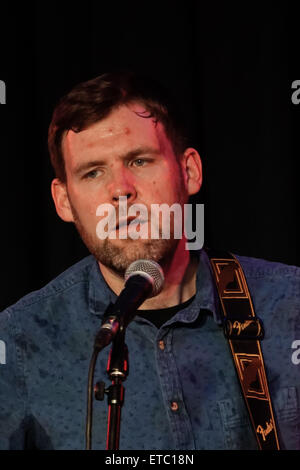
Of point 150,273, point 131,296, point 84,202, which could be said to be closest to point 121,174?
point 84,202

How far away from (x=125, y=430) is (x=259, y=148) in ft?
3.95

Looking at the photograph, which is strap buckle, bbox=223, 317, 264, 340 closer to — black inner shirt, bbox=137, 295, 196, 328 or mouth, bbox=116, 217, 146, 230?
black inner shirt, bbox=137, 295, 196, 328

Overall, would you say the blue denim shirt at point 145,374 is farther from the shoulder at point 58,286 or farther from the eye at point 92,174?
the eye at point 92,174

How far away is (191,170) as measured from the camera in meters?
2.23

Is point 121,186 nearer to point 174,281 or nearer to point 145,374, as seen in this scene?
point 174,281

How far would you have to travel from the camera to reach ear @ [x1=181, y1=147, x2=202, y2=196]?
7.18 feet

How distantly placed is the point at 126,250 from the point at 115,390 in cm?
72

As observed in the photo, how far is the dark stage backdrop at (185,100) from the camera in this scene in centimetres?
244

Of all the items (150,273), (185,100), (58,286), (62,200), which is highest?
(185,100)

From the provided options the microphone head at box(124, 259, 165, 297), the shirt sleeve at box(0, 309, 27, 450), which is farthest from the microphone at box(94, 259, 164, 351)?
the shirt sleeve at box(0, 309, 27, 450)

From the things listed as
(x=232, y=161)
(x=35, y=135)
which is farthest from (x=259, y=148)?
(x=35, y=135)

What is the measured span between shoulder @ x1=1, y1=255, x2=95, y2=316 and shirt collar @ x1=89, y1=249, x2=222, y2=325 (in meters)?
0.03

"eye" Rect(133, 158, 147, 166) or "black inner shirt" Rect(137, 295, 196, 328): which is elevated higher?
"eye" Rect(133, 158, 147, 166)

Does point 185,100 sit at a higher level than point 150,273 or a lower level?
higher
